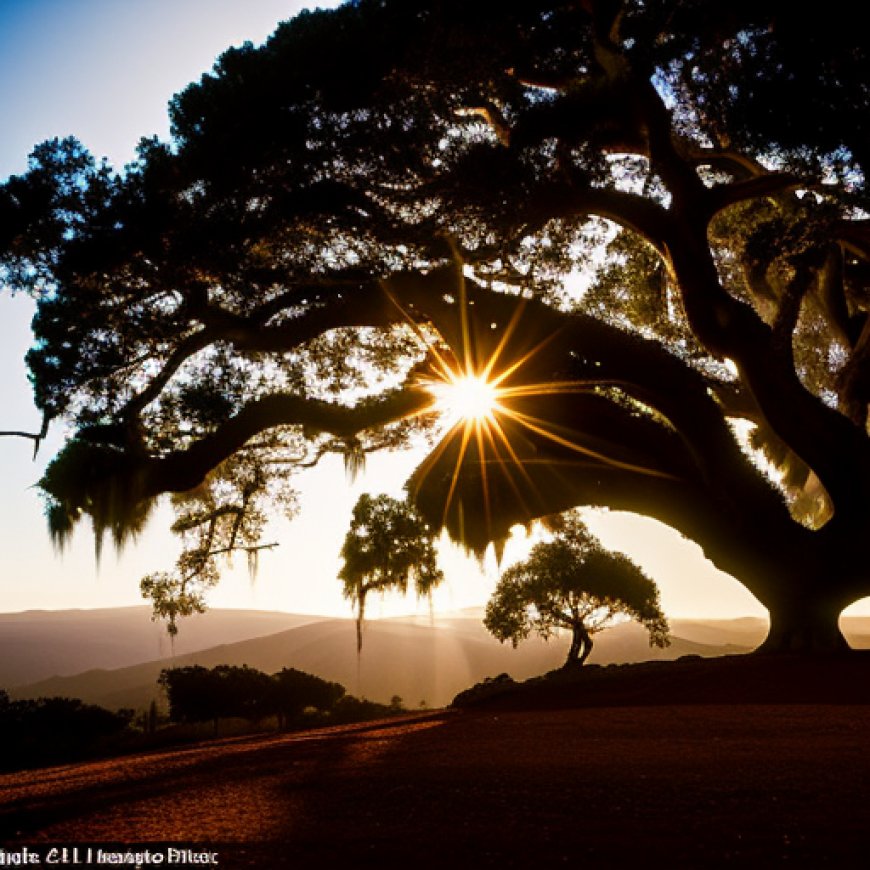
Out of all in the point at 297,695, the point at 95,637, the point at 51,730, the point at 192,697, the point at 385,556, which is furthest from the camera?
the point at 95,637

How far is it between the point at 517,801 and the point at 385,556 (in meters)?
20.9

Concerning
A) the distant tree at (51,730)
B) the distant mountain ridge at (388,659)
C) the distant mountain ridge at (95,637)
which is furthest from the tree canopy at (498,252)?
the distant mountain ridge at (95,637)

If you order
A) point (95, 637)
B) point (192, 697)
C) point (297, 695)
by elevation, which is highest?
point (192, 697)

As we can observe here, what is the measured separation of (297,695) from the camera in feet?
55.6

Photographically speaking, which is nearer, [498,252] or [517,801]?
[517,801]

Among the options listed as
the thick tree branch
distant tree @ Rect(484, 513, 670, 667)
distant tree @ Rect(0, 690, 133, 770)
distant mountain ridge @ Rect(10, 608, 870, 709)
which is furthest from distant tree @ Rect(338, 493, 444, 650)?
distant mountain ridge @ Rect(10, 608, 870, 709)

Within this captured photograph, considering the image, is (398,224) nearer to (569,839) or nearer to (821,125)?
(821,125)

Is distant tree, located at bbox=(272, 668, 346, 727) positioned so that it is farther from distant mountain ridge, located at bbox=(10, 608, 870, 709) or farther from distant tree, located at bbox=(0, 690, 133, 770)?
distant mountain ridge, located at bbox=(10, 608, 870, 709)

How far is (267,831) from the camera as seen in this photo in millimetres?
2697

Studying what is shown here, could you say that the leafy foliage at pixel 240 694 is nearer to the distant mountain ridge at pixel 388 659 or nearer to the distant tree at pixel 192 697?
the distant tree at pixel 192 697

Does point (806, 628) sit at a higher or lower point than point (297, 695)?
higher

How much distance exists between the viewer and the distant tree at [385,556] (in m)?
23.5

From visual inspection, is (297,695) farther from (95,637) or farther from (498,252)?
(95,637)

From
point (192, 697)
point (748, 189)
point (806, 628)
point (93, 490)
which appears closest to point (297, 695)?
point (192, 697)
